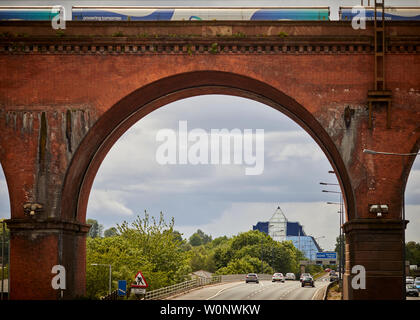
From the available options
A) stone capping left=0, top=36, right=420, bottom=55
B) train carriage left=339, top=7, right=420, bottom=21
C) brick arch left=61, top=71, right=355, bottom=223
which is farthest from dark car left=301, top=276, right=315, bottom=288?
stone capping left=0, top=36, right=420, bottom=55

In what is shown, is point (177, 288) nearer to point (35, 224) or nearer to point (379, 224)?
point (35, 224)

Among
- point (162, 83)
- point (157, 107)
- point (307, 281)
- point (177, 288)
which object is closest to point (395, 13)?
point (162, 83)

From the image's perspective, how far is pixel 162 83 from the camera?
109 feet

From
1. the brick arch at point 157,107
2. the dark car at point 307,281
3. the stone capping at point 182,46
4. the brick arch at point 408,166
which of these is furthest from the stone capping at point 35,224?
the dark car at point 307,281

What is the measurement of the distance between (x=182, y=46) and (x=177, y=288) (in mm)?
30946

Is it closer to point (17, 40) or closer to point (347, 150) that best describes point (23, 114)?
point (17, 40)

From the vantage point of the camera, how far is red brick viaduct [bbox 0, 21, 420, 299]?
31250mm

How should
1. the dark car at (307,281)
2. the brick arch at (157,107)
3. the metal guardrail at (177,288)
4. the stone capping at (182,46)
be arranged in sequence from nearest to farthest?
the stone capping at (182,46) → the brick arch at (157,107) → the metal guardrail at (177,288) → the dark car at (307,281)

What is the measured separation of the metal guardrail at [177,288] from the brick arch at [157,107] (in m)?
16.1

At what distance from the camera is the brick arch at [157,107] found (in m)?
32.5

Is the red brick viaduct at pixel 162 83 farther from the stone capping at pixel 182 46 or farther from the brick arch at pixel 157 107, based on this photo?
the brick arch at pixel 157 107

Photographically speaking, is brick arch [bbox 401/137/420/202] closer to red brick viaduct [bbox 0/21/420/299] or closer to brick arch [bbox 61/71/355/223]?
red brick viaduct [bbox 0/21/420/299]

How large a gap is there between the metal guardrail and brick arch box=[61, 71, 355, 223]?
52.9ft

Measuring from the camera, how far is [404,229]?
31078 mm
